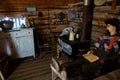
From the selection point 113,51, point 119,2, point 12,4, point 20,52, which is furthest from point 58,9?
point 113,51

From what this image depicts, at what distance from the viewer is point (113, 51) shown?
8.47 ft

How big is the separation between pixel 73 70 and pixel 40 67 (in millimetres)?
1473

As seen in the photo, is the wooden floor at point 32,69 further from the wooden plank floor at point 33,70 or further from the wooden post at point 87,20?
the wooden post at point 87,20

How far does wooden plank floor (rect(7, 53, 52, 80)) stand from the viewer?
308 cm

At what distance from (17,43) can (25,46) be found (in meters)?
0.25

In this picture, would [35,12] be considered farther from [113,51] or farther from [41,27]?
[113,51]

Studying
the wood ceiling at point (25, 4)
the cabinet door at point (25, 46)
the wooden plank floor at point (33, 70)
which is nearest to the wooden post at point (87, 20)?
the wooden plank floor at point (33, 70)

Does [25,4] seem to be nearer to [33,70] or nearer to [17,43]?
[17,43]

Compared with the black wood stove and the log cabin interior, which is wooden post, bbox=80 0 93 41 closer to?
the log cabin interior

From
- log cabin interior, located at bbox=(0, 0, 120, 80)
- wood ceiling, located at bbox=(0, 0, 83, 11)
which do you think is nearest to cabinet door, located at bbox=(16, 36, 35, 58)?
log cabin interior, located at bbox=(0, 0, 120, 80)

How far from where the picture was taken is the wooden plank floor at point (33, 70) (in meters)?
3.08

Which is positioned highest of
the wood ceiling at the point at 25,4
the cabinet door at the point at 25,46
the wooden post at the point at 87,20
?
the wood ceiling at the point at 25,4

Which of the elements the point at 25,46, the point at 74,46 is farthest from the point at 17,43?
the point at 74,46

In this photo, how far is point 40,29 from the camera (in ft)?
15.5
